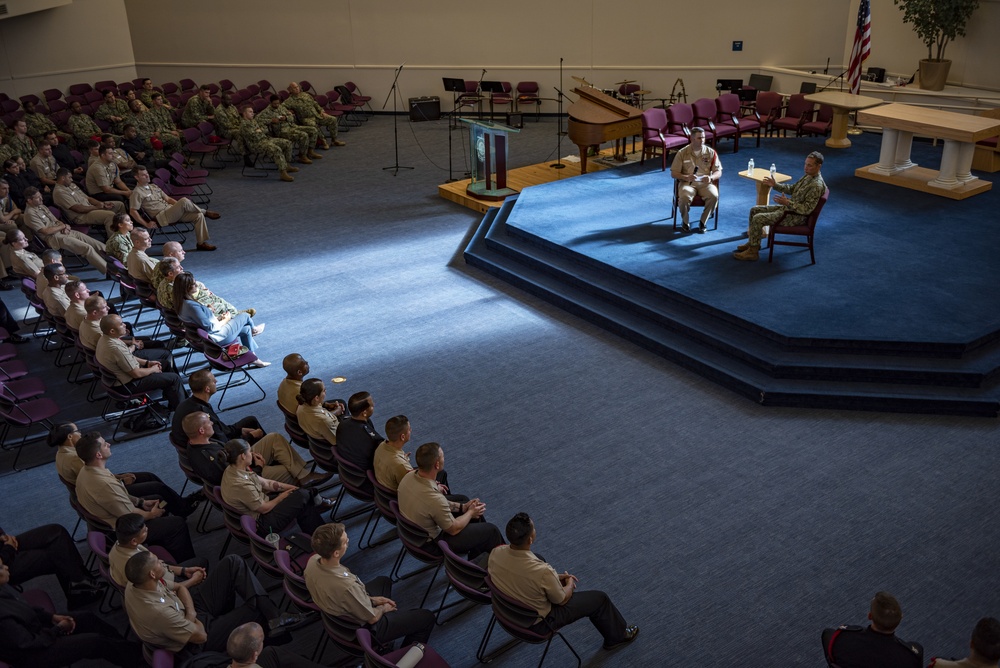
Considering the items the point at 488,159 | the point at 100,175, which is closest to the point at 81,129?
the point at 100,175

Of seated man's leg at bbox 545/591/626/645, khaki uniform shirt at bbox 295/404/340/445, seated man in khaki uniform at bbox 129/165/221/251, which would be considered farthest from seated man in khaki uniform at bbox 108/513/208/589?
seated man in khaki uniform at bbox 129/165/221/251

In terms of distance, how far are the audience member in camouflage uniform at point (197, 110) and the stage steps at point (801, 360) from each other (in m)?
9.50

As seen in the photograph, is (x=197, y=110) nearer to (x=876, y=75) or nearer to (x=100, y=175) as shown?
(x=100, y=175)

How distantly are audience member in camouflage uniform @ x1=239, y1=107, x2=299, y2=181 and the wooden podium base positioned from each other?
8668 millimetres

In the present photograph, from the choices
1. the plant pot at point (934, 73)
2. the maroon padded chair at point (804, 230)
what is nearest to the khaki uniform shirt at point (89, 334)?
the maroon padded chair at point (804, 230)

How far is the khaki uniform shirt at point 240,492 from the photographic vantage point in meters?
5.11

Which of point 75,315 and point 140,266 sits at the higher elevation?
point 140,266

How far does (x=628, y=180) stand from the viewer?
38.6 ft

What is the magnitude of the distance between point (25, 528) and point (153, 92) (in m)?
11.4

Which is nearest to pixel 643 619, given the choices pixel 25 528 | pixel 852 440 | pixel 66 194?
pixel 852 440

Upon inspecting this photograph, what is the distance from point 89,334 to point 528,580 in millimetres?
4763

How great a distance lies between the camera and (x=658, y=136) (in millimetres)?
11867

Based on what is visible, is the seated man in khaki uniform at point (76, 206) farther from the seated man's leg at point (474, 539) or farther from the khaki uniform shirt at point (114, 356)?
the seated man's leg at point (474, 539)

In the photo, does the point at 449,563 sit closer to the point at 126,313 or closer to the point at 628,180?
the point at 126,313
